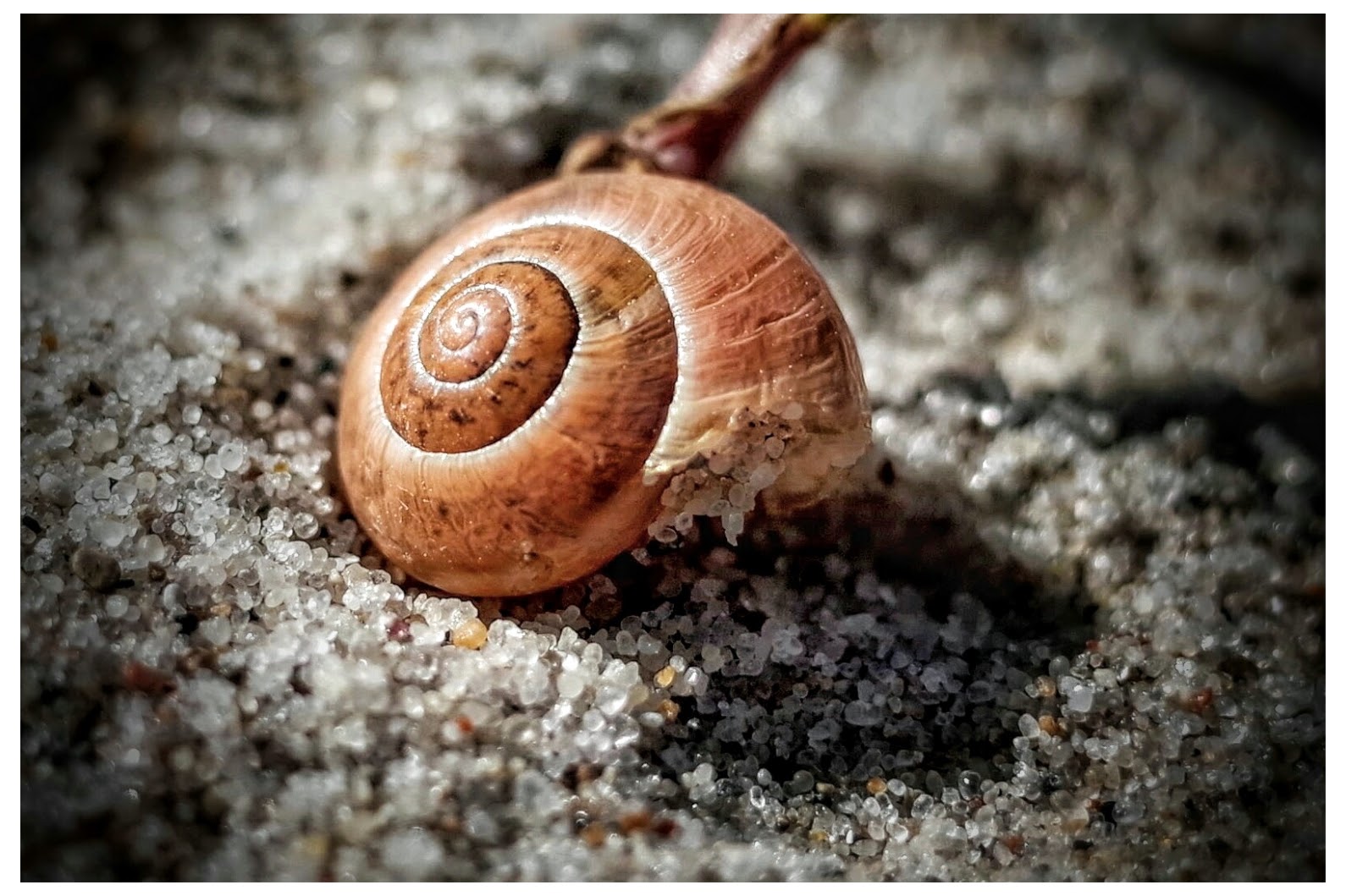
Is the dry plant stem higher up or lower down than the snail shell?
higher up

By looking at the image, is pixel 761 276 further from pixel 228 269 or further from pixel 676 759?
pixel 228 269

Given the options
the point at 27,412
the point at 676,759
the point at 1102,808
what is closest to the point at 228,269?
the point at 27,412

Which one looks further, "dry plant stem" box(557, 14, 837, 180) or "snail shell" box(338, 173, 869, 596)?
"dry plant stem" box(557, 14, 837, 180)

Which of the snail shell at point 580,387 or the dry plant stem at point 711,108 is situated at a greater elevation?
the dry plant stem at point 711,108

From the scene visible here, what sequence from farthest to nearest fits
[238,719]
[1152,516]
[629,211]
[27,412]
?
[1152,516] < [27,412] < [629,211] < [238,719]
